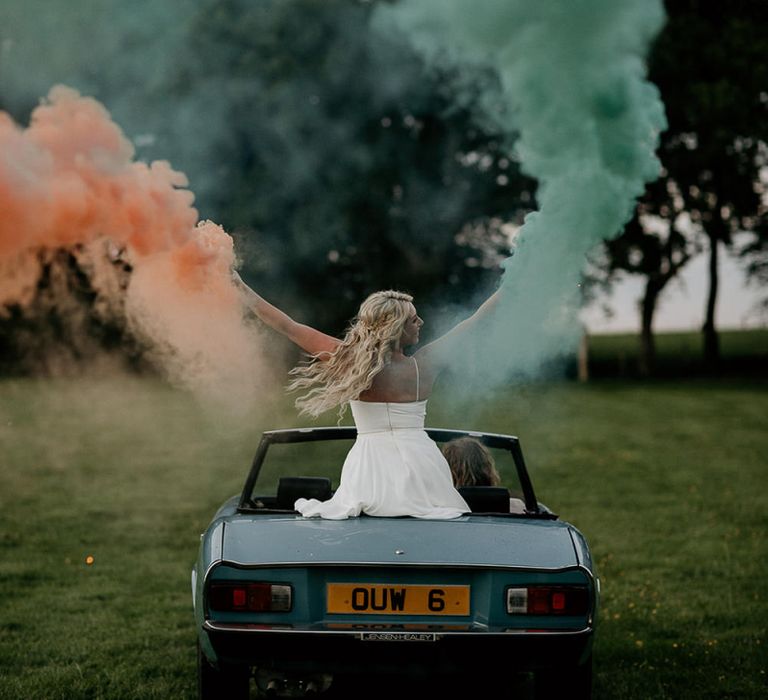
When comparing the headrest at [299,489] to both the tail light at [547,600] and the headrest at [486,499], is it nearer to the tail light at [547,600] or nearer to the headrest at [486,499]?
the headrest at [486,499]

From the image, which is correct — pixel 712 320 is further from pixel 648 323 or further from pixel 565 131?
pixel 565 131

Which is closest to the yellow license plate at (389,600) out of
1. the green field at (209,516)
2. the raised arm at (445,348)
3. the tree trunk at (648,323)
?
the raised arm at (445,348)

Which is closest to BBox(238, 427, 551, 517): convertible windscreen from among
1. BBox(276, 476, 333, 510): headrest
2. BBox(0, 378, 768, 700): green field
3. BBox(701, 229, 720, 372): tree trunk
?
BBox(276, 476, 333, 510): headrest

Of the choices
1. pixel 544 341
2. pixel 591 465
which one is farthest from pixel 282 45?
pixel 544 341

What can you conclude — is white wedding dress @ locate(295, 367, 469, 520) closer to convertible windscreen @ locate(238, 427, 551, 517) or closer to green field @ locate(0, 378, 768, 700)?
convertible windscreen @ locate(238, 427, 551, 517)

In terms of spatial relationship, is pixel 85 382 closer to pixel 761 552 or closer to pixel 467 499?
pixel 761 552

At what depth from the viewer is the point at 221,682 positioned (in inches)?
179

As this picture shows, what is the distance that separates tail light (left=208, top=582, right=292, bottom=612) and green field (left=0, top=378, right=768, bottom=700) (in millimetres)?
1337

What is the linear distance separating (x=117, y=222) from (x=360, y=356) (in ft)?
Answer: 8.00

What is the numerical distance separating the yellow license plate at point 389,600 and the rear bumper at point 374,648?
0.08 metres

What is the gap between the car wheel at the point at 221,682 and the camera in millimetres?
4520

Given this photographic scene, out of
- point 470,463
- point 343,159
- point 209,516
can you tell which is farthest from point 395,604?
point 343,159

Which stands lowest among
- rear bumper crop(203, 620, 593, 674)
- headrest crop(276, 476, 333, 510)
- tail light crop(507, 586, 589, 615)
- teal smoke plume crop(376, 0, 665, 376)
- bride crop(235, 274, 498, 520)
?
rear bumper crop(203, 620, 593, 674)

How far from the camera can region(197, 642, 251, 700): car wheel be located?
178 inches
